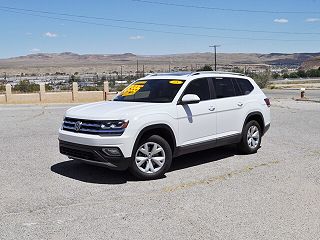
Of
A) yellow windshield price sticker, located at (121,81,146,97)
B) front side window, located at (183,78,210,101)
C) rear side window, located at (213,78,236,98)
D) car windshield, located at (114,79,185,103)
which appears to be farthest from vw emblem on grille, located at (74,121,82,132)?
rear side window, located at (213,78,236,98)

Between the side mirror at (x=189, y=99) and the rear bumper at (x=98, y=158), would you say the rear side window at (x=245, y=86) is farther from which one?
the rear bumper at (x=98, y=158)

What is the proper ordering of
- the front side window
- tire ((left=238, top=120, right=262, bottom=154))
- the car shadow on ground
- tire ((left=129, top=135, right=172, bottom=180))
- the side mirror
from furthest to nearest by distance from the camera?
1. tire ((left=238, top=120, right=262, bottom=154))
2. the front side window
3. the side mirror
4. the car shadow on ground
5. tire ((left=129, top=135, right=172, bottom=180))

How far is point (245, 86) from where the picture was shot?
859cm

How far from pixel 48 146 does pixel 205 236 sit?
19.8 feet

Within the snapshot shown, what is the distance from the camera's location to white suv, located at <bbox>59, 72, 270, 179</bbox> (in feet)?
20.1

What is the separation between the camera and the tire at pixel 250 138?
27.1 feet

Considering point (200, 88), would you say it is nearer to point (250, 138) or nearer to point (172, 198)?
point (250, 138)

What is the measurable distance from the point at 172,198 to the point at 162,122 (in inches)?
57.6

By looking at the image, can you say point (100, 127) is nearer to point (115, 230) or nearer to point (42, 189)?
point (42, 189)

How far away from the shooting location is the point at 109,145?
6.03 meters

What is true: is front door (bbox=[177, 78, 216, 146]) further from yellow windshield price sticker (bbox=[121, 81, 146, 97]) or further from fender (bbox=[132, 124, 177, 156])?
yellow windshield price sticker (bbox=[121, 81, 146, 97])

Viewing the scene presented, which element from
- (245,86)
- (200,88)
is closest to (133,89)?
(200,88)

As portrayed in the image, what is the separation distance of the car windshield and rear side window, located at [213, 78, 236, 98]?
2.86 ft

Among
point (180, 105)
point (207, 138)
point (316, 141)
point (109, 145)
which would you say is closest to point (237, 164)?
point (207, 138)
